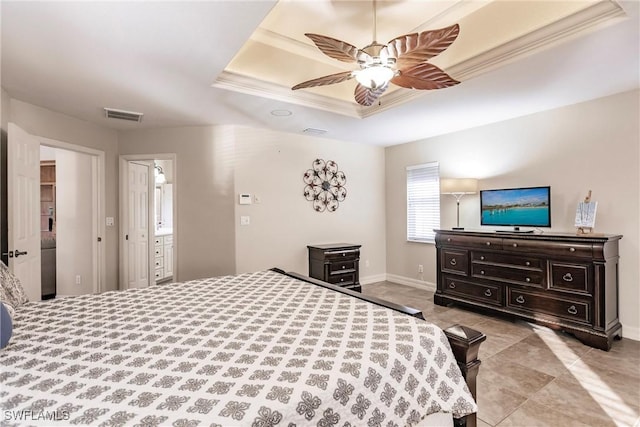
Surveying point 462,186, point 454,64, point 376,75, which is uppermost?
point 454,64

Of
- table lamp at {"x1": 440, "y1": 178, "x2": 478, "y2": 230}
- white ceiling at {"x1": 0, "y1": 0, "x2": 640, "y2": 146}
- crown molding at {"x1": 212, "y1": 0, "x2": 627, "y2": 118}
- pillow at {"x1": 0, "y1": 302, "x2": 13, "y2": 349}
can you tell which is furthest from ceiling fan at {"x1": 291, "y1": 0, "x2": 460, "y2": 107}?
table lamp at {"x1": 440, "y1": 178, "x2": 478, "y2": 230}

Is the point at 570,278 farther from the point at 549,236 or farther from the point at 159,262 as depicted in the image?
the point at 159,262

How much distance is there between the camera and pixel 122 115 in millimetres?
3617

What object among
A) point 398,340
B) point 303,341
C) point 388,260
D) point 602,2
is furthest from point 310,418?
point 388,260

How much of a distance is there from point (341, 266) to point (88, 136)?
3712mm

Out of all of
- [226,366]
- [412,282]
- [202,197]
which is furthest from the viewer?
[412,282]

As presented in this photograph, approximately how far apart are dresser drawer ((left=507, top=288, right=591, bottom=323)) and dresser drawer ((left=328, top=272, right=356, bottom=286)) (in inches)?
78.9

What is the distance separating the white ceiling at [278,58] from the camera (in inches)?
76.4

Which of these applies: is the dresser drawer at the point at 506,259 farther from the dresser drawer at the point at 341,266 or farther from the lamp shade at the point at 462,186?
the dresser drawer at the point at 341,266

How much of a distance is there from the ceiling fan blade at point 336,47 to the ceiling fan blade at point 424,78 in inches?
15.8

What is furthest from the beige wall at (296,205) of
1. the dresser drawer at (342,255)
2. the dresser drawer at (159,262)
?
the dresser drawer at (159,262)

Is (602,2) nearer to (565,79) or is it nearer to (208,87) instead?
(565,79)

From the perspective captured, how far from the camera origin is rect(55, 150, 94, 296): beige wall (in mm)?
4281

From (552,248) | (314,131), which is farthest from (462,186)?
(314,131)
